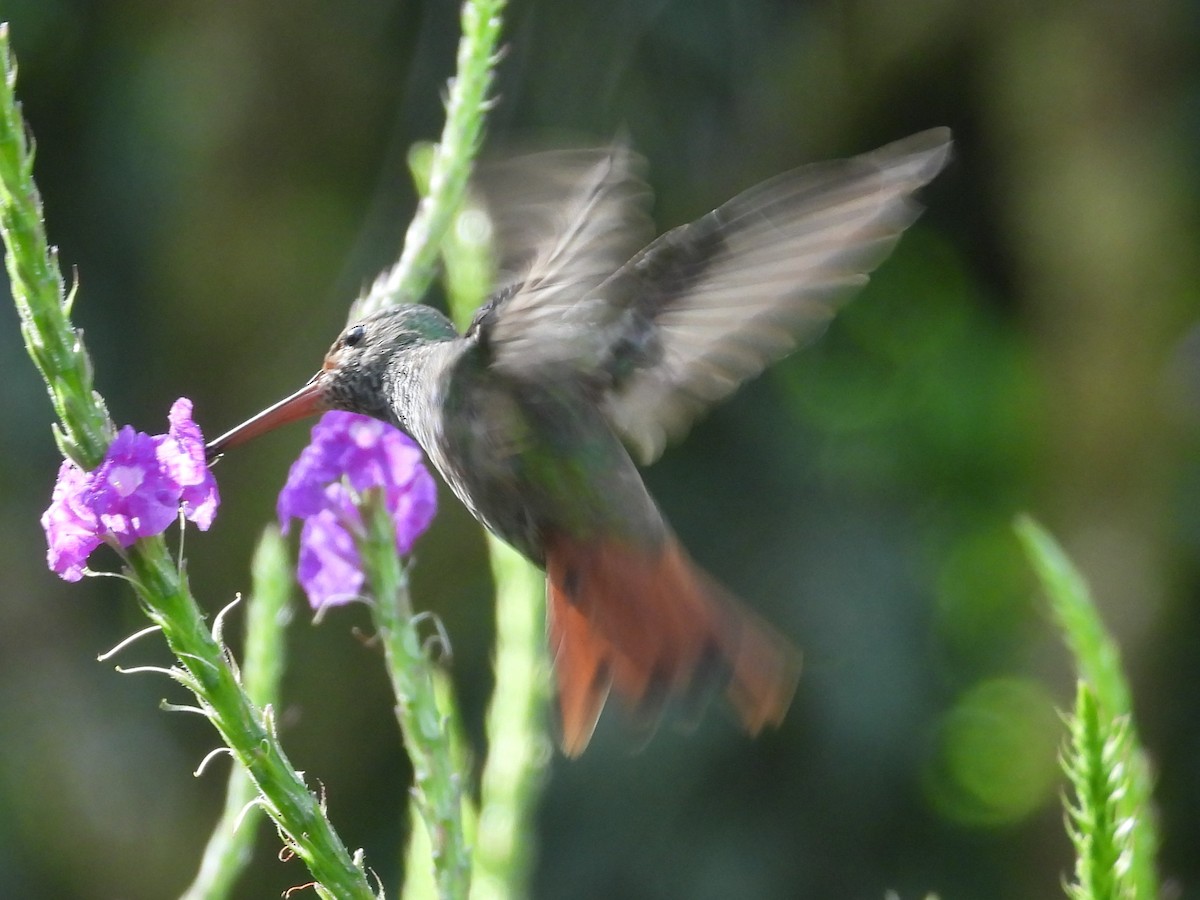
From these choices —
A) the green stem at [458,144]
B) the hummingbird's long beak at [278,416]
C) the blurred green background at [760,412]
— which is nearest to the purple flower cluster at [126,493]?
the hummingbird's long beak at [278,416]

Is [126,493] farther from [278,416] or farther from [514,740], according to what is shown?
[514,740]

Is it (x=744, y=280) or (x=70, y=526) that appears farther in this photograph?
(x=744, y=280)

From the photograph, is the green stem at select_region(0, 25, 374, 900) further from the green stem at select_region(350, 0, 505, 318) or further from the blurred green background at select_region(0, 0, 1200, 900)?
the blurred green background at select_region(0, 0, 1200, 900)

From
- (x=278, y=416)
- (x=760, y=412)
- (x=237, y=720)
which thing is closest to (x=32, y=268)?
(x=237, y=720)

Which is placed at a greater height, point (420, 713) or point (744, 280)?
point (744, 280)

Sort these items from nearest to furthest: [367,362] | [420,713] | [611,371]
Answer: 1. [420,713]
2. [611,371]
3. [367,362]

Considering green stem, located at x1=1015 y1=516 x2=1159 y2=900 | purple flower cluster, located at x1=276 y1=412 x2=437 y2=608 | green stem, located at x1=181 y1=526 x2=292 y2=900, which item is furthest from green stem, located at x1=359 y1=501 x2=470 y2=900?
green stem, located at x1=1015 y1=516 x2=1159 y2=900

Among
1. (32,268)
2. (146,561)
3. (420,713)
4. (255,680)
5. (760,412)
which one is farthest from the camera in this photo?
(760,412)

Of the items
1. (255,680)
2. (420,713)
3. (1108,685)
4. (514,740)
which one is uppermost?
(255,680)

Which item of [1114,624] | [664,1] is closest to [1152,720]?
[1114,624]
